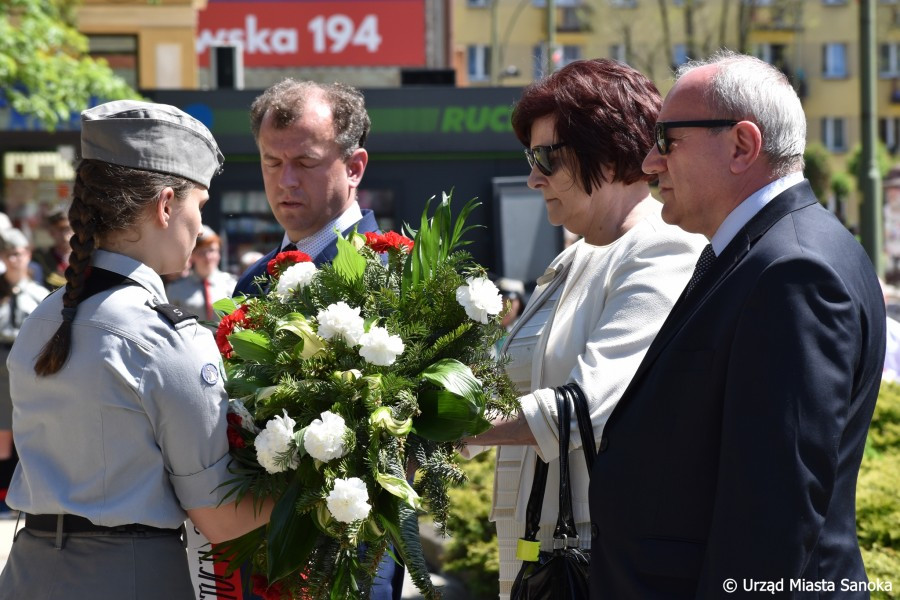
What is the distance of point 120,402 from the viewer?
2301 mm

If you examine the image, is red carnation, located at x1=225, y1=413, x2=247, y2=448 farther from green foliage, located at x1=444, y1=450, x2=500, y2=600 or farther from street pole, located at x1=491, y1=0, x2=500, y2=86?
street pole, located at x1=491, y1=0, x2=500, y2=86

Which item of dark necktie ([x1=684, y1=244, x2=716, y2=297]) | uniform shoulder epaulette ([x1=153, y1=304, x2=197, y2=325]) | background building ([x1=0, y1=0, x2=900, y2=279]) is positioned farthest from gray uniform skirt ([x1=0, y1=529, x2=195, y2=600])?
background building ([x1=0, y1=0, x2=900, y2=279])

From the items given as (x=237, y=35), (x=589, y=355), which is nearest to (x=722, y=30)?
(x=237, y=35)

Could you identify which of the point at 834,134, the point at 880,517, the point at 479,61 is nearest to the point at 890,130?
the point at 834,134

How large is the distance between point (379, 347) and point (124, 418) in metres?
0.54

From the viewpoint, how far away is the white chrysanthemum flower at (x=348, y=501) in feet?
7.64

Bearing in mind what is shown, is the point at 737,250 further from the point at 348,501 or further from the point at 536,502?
the point at 536,502

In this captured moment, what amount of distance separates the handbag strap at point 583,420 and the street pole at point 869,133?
10.5m

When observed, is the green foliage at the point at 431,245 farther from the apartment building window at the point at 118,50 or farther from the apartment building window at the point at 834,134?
the apartment building window at the point at 834,134

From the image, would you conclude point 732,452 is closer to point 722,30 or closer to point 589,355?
point 589,355

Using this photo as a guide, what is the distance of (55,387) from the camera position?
7.66 feet

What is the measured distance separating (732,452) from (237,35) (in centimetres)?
2129

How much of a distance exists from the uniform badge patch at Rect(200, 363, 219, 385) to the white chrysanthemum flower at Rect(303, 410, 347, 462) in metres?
0.22

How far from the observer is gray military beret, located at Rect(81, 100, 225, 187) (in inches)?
96.0
